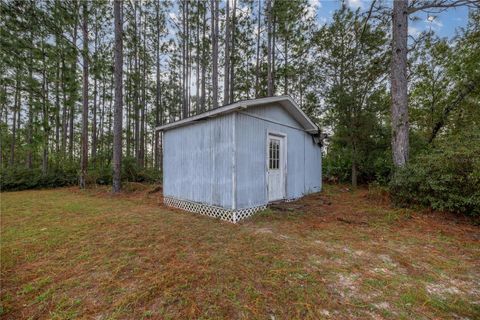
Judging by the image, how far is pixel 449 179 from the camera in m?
4.34

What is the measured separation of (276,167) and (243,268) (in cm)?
385

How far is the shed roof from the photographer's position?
4551 mm

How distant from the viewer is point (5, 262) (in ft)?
8.95

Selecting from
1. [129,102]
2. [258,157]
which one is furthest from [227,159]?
[129,102]

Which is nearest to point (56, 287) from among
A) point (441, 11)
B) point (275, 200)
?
point (275, 200)

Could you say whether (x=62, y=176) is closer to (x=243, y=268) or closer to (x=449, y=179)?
(x=243, y=268)

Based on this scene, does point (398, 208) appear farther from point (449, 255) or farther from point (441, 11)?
point (441, 11)

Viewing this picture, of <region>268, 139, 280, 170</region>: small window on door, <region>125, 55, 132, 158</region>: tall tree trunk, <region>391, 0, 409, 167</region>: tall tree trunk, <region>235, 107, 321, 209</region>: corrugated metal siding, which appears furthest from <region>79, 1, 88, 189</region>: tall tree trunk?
<region>391, 0, 409, 167</region>: tall tree trunk

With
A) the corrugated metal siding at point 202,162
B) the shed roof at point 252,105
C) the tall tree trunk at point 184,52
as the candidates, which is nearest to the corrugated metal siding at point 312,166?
the shed roof at point 252,105

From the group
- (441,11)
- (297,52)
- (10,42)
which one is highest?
(297,52)

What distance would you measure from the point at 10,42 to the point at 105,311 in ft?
30.4

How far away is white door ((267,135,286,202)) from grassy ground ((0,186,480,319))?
1.42 meters

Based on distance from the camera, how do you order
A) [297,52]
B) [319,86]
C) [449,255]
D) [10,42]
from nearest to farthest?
[449,255] < [10,42] < [319,86] < [297,52]

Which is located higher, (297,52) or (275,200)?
(297,52)
